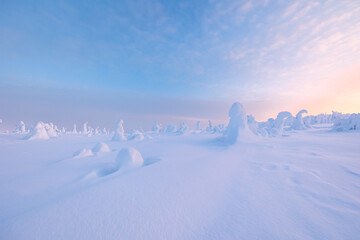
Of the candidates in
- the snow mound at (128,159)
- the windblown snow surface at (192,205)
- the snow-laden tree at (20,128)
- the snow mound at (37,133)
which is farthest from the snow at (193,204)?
the snow-laden tree at (20,128)

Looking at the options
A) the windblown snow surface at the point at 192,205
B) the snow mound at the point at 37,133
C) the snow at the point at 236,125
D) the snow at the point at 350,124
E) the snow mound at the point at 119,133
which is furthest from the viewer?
the snow mound at the point at 119,133

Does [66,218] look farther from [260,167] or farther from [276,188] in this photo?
[260,167]

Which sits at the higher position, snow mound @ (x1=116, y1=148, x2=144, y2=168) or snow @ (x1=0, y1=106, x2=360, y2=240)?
snow mound @ (x1=116, y1=148, x2=144, y2=168)

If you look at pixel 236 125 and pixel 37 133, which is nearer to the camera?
pixel 236 125

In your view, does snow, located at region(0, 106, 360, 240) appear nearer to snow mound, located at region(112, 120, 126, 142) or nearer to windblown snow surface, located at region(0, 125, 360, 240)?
windblown snow surface, located at region(0, 125, 360, 240)

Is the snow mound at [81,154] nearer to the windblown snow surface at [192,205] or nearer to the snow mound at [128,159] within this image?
the windblown snow surface at [192,205]

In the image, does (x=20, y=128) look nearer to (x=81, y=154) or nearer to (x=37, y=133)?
(x=37, y=133)

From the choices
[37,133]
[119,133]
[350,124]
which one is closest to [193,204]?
[119,133]

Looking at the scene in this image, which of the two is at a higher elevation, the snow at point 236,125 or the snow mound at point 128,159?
the snow at point 236,125

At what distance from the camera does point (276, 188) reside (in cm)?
310

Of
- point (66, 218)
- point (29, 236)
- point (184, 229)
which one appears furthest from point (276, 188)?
point (29, 236)

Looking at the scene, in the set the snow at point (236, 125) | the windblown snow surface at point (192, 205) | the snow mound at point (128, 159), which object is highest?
the snow at point (236, 125)

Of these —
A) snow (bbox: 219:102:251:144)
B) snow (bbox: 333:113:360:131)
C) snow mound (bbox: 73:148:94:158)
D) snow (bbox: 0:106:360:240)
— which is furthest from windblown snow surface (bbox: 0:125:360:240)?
snow (bbox: 333:113:360:131)

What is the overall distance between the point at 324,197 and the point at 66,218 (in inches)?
185
